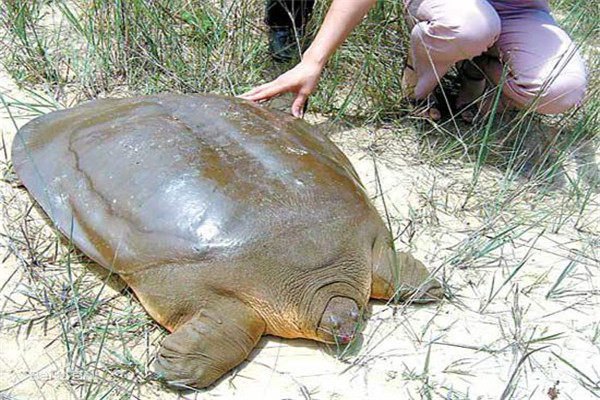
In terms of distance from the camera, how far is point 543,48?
239cm

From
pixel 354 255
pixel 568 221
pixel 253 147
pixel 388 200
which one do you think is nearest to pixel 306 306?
pixel 354 255

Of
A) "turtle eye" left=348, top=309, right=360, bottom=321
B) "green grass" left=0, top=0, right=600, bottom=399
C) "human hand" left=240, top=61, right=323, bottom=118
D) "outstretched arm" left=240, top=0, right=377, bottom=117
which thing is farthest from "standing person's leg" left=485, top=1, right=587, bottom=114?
"turtle eye" left=348, top=309, right=360, bottom=321

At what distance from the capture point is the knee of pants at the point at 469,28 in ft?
7.52

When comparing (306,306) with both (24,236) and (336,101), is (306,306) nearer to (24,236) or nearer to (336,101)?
(24,236)

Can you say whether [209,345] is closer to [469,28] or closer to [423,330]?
[423,330]

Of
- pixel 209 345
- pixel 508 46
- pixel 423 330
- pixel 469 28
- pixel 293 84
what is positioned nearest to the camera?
pixel 209 345

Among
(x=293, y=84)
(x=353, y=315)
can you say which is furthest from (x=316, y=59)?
(x=353, y=315)

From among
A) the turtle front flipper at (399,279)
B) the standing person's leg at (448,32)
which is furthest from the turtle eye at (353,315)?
the standing person's leg at (448,32)

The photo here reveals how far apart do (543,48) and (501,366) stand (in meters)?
1.27

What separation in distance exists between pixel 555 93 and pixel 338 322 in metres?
1.27

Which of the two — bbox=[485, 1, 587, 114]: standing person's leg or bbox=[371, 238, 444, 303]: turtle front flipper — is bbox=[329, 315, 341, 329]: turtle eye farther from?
bbox=[485, 1, 587, 114]: standing person's leg

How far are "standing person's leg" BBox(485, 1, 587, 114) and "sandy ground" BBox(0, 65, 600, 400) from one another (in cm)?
39

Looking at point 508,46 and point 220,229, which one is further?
point 508,46

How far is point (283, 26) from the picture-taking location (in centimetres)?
291
